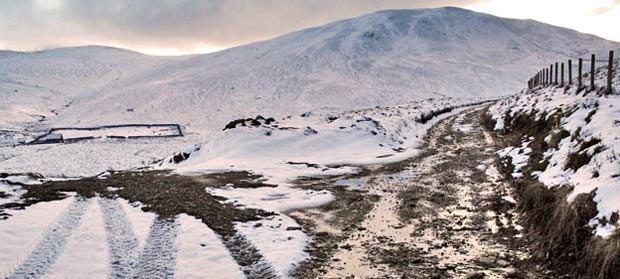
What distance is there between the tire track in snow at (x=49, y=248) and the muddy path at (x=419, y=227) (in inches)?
159

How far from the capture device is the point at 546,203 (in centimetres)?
879

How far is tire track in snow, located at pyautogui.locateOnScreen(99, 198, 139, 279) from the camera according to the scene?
279 inches

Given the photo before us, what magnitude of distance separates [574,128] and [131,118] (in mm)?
67039

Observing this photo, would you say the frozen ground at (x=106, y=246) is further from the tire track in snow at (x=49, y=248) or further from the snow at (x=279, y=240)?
the snow at (x=279, y=240)

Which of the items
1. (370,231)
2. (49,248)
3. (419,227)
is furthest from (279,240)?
(49,248)

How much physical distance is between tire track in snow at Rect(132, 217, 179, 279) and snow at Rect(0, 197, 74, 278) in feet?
6.19

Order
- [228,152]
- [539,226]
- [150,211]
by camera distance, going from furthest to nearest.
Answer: [228,152]
[150,211]
[539,226]

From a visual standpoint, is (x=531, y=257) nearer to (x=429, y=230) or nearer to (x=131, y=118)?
(x=429, y=230)

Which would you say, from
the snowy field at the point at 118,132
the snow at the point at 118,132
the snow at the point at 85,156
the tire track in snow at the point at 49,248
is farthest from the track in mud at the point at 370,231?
the snow at the point at 118,132

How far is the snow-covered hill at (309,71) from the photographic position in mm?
74938

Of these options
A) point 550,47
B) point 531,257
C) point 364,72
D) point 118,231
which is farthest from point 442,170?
point 550,47

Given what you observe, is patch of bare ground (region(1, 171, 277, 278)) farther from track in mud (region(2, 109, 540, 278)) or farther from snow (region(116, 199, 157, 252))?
snow (region(116, 199, 157, 252))

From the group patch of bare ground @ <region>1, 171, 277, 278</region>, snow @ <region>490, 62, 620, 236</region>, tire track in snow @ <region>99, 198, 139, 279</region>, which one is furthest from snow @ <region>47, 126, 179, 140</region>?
snow @ <region>490, 62, 620, 236</region>

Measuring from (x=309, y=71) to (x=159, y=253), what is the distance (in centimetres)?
8640
